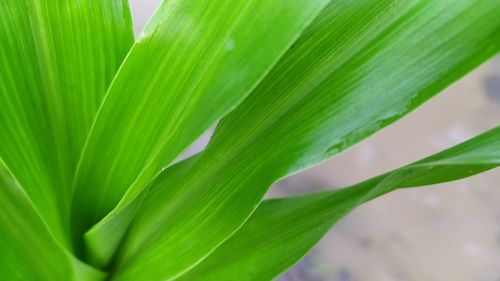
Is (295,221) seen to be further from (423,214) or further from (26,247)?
(423,214)

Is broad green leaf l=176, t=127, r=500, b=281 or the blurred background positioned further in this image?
the blurred background

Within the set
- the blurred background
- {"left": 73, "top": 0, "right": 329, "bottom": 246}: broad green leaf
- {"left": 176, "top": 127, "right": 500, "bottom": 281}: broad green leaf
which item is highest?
{"left": 73, "top": 0, "right": 329, "bottom": 246}: broad green leaf

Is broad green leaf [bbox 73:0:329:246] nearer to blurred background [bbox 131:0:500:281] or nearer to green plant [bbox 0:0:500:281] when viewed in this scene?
green plant [bbox 0:0:500:281]

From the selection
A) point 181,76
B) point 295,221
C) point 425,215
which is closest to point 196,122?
point 181,76

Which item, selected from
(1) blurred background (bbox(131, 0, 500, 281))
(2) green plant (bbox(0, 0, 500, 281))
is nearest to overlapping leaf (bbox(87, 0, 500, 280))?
(2) green plant (bbox(0, 0, 500, 281))

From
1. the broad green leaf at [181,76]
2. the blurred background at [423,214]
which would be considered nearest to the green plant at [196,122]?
the broad green leaf at [181,76]

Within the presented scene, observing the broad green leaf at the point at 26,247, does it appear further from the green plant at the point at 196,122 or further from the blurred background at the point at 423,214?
the blurred background at the point at 423,214
